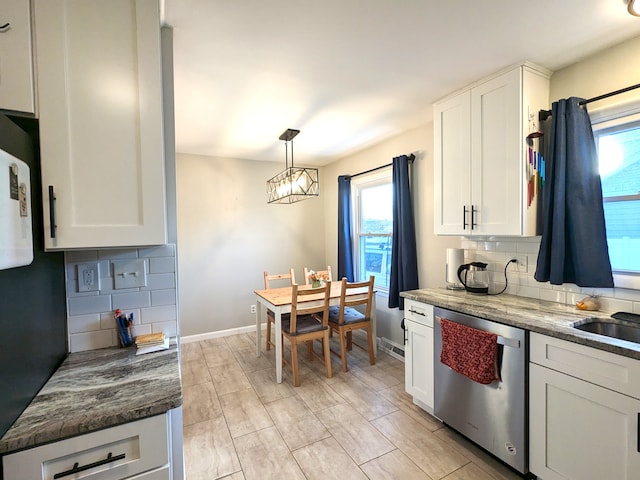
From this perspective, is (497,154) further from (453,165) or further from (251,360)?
(251,360)

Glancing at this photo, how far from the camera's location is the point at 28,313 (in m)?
0.98

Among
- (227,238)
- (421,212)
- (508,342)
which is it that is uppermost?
(421,212)

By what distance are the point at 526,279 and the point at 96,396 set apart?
8.23 feet

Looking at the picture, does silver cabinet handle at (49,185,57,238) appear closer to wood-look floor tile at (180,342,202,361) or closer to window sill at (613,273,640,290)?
wood-look floor tile at (180,342,202,361)

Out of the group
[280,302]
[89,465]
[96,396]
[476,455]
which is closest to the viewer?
[89,465]

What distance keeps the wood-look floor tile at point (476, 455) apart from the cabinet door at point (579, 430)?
0.19 metres

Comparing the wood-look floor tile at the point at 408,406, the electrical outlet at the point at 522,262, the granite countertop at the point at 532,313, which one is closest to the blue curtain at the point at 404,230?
the granite countertop at the point at 532,313

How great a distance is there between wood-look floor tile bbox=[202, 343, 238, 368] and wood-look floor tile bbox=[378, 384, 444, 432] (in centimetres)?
168

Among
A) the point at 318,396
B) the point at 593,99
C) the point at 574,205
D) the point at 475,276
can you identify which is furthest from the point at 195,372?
the point at 593,99

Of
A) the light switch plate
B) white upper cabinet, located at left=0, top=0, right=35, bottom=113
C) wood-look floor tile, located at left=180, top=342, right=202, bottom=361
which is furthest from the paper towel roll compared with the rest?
wood-look floor tile, located at left=180, top=342, right=202, bottom=361

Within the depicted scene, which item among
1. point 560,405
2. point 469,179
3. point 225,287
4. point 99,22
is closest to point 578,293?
point 560,405

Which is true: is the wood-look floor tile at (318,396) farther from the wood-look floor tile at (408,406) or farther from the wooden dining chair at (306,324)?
the wood-look floor tile at (408,406)

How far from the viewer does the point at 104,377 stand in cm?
112

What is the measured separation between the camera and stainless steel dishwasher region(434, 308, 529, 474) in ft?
5.21
